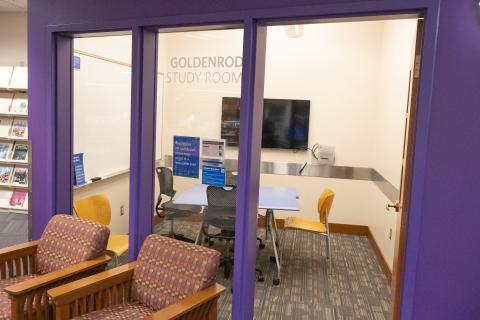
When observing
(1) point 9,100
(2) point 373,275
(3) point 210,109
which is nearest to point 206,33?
(3) point 210,109

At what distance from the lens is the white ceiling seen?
16.5ft

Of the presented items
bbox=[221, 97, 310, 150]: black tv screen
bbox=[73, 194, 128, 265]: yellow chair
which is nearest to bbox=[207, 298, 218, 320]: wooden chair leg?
bbox=[73, 194, 128, 265]: yellow chair

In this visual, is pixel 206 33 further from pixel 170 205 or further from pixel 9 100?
pixel 9 100

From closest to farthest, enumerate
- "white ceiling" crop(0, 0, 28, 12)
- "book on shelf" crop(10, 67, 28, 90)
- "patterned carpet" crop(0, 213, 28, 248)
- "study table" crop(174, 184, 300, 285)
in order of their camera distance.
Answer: "study table" crop(174, 184, 300, 285) < "patterned carpet" crop(0, 213, 28, 248) < "white ceiling" crop(0, 0, 28, 12) < "book on shelf" crop(10, 67, 28, 90)

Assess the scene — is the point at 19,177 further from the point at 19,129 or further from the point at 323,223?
the point at 323,223

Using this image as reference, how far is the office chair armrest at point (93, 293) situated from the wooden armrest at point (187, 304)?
51 centimetres

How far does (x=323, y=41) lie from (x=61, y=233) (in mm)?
4254

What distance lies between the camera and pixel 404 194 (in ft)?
6.93

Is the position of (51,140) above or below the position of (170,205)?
above

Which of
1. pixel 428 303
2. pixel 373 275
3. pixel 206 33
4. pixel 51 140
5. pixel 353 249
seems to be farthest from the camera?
pixel 353 249

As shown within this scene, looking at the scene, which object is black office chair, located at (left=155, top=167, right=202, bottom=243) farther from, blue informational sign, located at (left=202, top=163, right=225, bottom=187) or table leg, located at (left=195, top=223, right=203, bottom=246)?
blue informational sign, located at (left=202, top=163, right=225, bottom=187)

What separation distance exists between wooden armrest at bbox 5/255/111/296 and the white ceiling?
4.13m

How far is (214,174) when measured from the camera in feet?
8.59

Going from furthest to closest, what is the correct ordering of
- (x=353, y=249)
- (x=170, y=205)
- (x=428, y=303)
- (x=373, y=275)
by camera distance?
(x=353, y=249)
(x=373, y=275)
(x=170, y=205)
(x=428, y=303)
